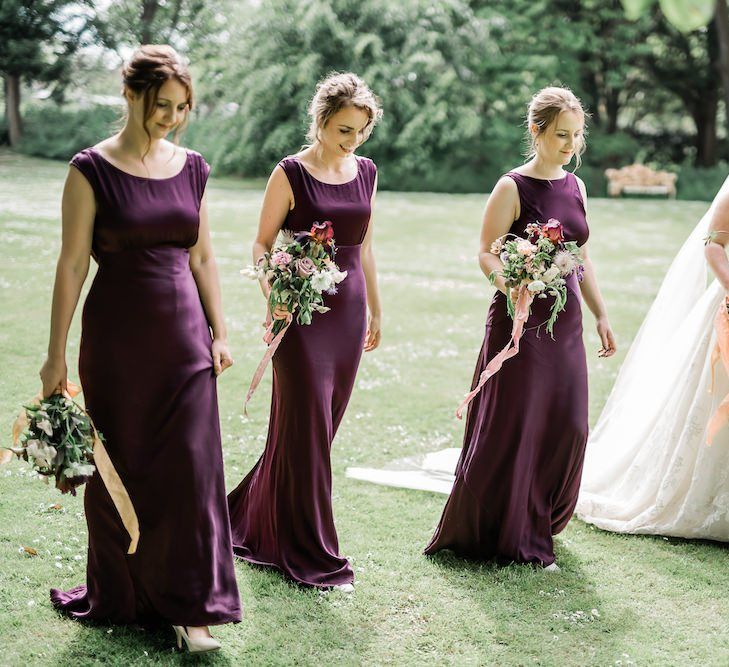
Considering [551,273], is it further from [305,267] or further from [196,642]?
[196,642]

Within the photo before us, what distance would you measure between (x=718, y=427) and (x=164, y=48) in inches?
140

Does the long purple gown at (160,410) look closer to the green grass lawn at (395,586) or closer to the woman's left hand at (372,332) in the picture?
the green grass lawn at (395,586)

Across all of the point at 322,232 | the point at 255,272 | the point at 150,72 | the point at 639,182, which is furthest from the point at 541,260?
the point at 639,182

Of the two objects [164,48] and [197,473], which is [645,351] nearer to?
[197,473]

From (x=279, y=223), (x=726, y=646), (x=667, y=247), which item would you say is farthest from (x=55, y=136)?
(x=726, y=646)

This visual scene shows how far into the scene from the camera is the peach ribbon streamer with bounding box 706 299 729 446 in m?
5.12

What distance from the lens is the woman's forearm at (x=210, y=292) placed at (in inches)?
153

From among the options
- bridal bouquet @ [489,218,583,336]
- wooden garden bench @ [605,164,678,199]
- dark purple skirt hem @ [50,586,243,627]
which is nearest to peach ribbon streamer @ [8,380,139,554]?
dark purple skirt hem @ [50,586,243,627]

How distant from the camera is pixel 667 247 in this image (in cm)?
1838

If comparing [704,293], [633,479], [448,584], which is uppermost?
[704,293]

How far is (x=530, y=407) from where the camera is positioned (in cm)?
478

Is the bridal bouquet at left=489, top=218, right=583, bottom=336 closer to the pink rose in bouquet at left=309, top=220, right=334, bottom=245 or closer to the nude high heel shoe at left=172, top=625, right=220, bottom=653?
the pink rose in bouquet at left=309, top=220, right=334, bottom=245

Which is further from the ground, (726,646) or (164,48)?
(164,48)

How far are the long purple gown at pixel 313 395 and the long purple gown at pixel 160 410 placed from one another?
2.33ft
